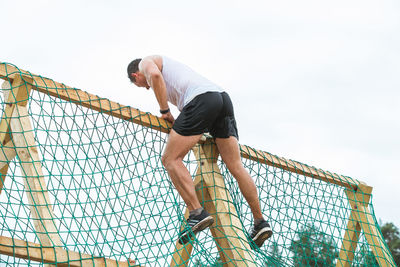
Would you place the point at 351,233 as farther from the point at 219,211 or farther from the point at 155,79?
the point at 155,79

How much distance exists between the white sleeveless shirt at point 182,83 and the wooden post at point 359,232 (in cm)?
169

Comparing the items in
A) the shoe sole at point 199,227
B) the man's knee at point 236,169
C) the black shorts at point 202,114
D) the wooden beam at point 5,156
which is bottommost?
the shoe sole at point 199,227

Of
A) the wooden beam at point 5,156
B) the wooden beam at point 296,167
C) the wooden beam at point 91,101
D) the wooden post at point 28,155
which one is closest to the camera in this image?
the wooden post at point 28,155

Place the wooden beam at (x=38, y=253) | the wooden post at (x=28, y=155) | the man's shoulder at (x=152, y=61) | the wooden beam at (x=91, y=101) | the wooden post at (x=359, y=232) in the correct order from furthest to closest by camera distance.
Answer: the wooden post at (x=359, y=232) < the man's shoulder at (x=152, y=61) < the wooden beam at (x=91, y=101) < the wooden post at (x=28, y=155) < the wooden beam at (x=38, y=253)

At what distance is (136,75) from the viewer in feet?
13.3

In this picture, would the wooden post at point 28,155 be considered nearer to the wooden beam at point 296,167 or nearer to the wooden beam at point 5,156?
the wooden beam at point 5,156

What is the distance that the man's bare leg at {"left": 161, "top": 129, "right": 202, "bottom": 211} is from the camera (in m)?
3.76

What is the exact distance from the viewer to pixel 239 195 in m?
4.39

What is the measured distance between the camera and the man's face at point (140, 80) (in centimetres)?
405

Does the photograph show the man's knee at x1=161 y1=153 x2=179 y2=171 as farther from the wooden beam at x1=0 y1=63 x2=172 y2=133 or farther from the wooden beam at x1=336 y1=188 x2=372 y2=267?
the wooden beam at x1=336 y1=188 x2=372 y2=267

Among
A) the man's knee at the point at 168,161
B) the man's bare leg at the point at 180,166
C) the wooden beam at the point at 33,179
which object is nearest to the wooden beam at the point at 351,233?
the man's bare leg at the point at 180,166

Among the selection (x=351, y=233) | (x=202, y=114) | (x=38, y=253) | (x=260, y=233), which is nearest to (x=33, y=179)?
(x=38, y=253)

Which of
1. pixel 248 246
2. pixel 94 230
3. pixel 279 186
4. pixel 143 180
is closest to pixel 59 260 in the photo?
pixel 94 230

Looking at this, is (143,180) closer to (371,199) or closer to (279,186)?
(279,186)
